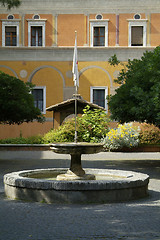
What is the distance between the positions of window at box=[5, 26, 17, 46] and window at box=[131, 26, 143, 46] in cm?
857

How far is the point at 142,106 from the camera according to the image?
14.5m

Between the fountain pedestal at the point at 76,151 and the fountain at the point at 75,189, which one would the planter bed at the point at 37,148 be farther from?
the fountain at the point at 75,189

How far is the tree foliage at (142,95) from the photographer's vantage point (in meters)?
14.1

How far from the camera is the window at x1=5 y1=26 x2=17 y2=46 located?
31.7 metres

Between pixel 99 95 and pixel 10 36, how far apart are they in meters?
7.81

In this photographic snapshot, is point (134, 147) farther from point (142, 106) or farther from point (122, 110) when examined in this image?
point (142, 106)

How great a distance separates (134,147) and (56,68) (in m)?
9.83

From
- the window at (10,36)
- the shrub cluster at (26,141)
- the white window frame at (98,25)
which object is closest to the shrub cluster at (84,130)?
the shrub cluster at (26,141)

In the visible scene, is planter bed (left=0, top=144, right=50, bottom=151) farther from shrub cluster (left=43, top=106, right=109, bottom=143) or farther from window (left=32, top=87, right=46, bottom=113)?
window (left=32, top=87, right=46, bottom=113)

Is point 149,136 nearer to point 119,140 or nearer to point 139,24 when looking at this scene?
point 119,140

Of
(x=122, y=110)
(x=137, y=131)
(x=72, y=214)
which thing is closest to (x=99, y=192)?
(x=72, y=214)

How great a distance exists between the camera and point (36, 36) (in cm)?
3177

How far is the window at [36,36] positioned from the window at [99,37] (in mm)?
4012

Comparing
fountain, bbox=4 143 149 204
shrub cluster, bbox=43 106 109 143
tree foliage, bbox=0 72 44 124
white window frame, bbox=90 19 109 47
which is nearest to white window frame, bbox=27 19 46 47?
white window frame, bbox=90 19 109 47
